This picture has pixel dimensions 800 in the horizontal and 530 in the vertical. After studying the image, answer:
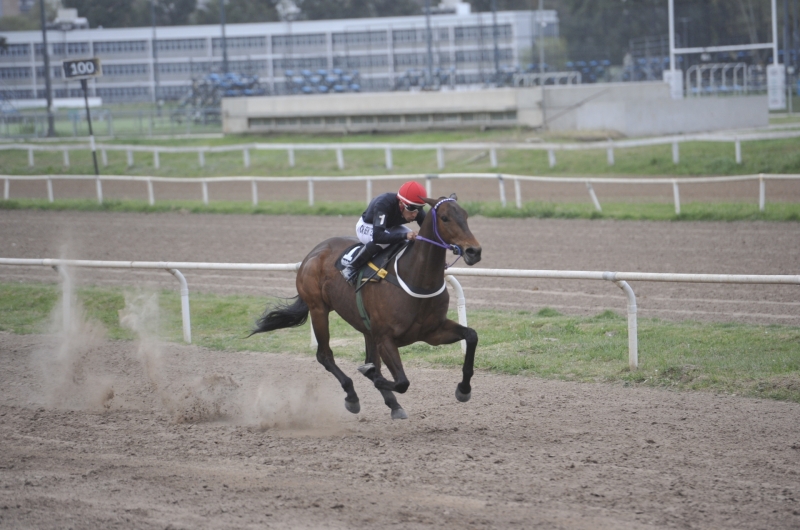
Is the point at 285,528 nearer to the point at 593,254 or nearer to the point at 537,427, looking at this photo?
the point at 537,427

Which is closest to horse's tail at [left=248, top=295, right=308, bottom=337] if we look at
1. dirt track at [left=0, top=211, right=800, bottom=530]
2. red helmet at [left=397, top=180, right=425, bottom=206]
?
dirt track at [left=0, top=211, right=800, bottom=530]

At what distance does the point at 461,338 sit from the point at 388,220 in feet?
3.53

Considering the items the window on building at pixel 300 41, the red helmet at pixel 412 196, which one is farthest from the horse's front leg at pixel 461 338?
the window on building at pixel 300 41

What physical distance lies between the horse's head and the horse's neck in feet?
0.38

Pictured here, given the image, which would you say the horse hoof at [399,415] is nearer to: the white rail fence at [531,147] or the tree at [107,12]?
the white rail fence at [531,147]

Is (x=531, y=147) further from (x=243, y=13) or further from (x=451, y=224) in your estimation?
(x=243, y=13)

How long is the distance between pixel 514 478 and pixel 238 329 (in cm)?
589

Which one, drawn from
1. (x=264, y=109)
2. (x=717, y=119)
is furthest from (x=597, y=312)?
(x=264, y=109)

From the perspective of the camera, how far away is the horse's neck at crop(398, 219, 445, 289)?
21.0 feet

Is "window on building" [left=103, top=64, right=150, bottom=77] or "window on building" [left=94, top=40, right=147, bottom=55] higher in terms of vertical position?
"window on building" [left=94, top=40, right=147, bottom=55]

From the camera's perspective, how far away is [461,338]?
6.66 metres

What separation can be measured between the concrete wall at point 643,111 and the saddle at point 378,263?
2246 centimetres

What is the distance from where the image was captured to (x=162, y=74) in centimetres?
6291

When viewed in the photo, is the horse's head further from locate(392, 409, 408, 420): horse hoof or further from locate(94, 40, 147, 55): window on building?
locate(94, 40, 147, 55): window on building
